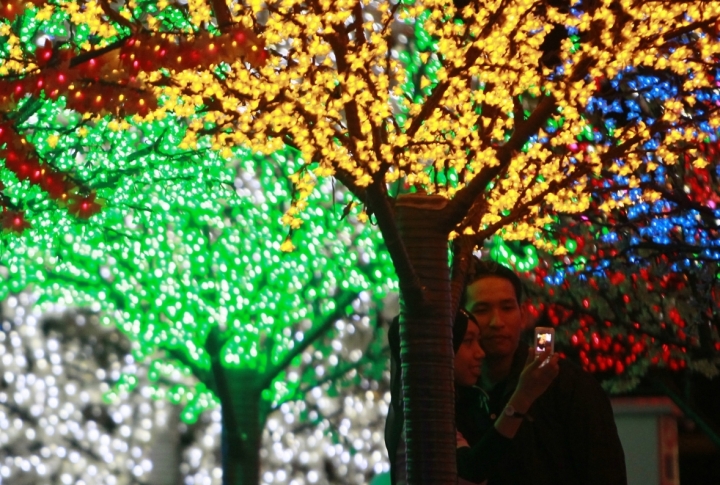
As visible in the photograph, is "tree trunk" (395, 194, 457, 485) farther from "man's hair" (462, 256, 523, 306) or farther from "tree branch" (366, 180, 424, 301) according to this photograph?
"man's hair" (462, 256, 523, 306)

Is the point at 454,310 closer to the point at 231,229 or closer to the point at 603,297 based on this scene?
the point at 231,229

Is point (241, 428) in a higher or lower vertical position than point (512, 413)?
higher

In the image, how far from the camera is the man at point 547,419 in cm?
423

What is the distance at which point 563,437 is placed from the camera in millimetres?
4375

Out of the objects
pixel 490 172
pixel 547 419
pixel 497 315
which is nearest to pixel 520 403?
pixel 547 419

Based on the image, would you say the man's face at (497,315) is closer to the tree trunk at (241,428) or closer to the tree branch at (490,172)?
the tree branch at (490,172)

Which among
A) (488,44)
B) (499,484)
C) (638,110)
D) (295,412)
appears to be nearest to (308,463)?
(295,412)

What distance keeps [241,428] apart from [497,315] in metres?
7.87

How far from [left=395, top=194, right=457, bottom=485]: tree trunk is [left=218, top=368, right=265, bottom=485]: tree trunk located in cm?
674

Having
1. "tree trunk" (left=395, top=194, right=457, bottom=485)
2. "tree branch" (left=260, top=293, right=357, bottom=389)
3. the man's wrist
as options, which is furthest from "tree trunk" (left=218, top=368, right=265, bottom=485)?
the man's wrist

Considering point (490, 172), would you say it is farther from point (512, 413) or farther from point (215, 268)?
point (215, 268)

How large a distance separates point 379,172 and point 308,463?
8295 millimetres

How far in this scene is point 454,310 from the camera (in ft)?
20.4

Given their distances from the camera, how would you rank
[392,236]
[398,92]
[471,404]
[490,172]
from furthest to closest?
[398,92], [490,172], [392,236], [471,404]
